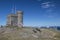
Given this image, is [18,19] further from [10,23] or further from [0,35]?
[0,35]

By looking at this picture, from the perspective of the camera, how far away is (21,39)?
31438 mm

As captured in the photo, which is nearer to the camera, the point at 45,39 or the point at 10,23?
the point at 45,39

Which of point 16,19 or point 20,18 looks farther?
point 16,19

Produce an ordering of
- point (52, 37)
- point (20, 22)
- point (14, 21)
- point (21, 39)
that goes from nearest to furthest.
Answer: point (21, 39) → point (52, 37) → point (20, 22) → point (14, 21)

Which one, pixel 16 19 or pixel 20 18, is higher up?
pixel 20 18

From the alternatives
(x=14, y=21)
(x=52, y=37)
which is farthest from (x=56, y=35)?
(x=14, y=21)

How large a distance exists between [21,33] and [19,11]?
2335cm

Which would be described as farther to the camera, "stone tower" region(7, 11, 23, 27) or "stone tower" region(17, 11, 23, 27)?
"stone tower" region(7, 11, 23, 27)

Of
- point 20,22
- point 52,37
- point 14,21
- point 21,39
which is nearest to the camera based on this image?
point 21,39

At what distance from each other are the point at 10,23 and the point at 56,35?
32.6 m

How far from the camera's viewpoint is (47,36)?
3491 centimetres

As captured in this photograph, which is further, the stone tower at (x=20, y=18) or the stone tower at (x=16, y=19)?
the stone tower at (x=16, y=19)

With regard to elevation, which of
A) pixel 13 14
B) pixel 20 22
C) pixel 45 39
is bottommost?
pixel 45 39

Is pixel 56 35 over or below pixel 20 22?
below
